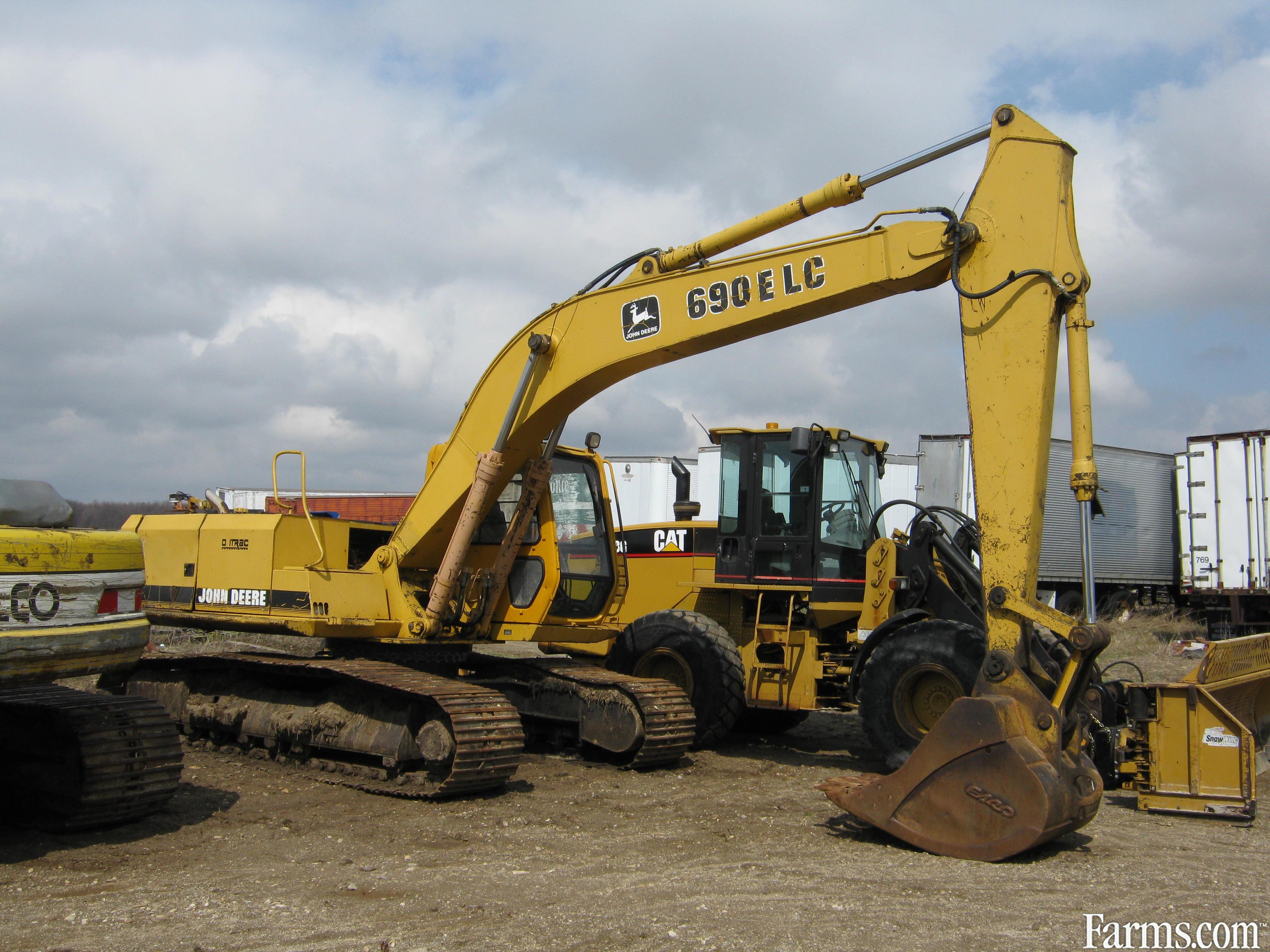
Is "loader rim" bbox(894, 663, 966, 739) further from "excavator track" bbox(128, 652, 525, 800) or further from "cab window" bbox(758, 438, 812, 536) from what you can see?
"excavator track" bbox(128, 652, 525, 800)

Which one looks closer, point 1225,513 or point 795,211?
point 795,211

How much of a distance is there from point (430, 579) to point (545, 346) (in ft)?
7.31

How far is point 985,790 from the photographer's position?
5.18m

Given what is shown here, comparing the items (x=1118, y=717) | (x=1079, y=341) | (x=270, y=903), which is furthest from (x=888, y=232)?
(x=270, y=903)

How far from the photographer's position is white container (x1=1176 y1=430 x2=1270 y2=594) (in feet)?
58.0

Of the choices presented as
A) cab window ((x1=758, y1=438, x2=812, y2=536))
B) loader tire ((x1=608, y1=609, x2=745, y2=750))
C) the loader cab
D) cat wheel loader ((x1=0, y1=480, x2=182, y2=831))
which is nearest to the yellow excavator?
loader tire ((x1=608, y1=609, x2=745, y2=750))

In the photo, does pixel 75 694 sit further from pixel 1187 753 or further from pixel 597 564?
pixel 1187 753

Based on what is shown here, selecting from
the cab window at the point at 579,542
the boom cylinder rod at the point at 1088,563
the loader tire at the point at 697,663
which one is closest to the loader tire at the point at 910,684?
the loader tire at the point at 697,663

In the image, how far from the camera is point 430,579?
854cm

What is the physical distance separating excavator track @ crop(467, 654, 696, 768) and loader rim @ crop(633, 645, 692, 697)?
0.30 meters

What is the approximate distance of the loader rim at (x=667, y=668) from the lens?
28.8ft

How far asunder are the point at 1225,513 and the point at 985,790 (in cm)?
1544

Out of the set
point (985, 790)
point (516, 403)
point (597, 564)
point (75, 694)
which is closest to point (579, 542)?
point (597, 564)

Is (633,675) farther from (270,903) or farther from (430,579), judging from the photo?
(270,903)
